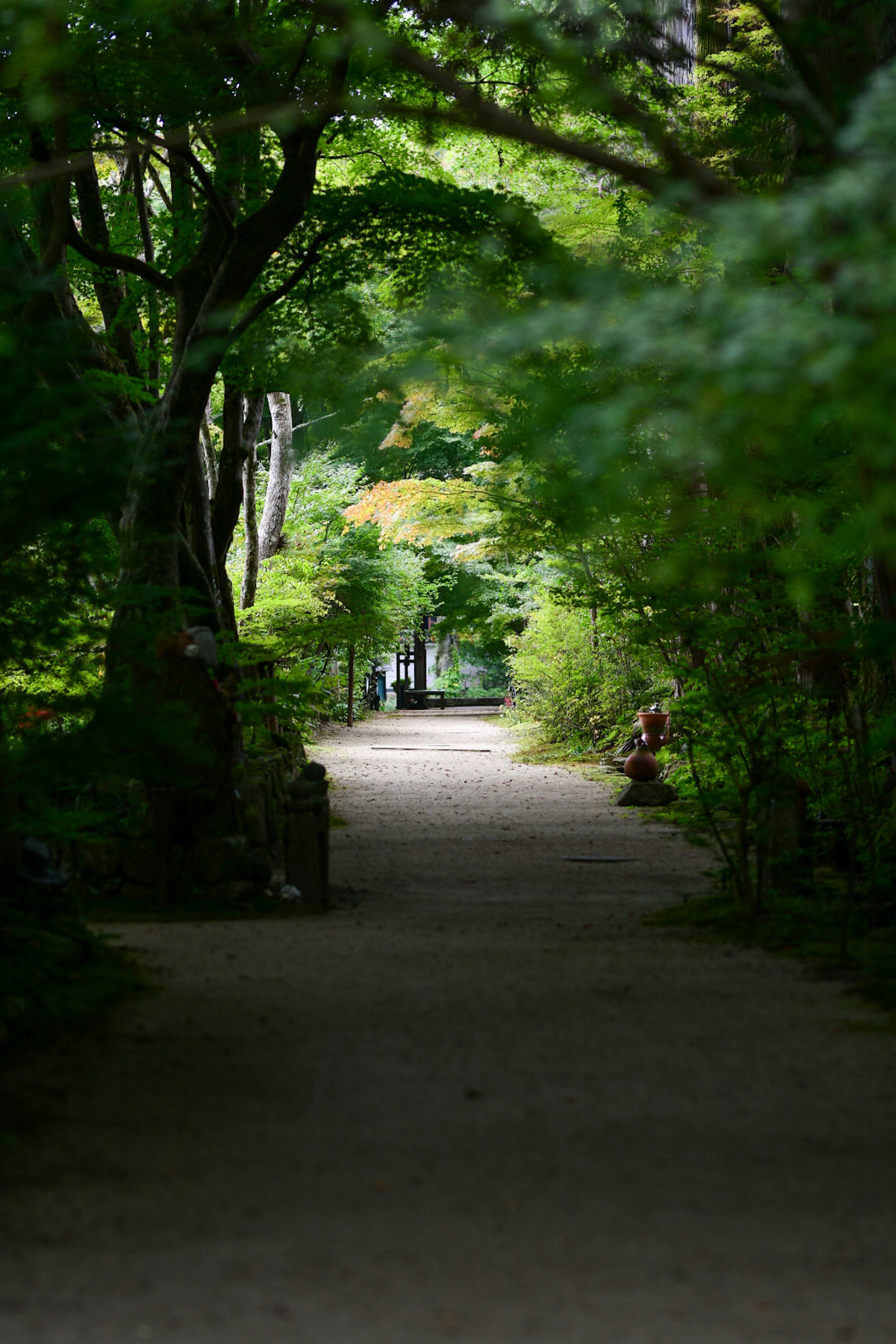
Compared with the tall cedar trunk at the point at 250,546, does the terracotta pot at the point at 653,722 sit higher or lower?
lower

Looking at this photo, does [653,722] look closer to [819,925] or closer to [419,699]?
[819,925]

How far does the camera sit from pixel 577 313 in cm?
348

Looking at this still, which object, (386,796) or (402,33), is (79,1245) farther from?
(386,796)

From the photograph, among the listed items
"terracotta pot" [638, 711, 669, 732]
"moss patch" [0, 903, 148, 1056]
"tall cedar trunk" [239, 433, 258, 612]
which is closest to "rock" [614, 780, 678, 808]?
"terracotta pot" [638, 711, 669, 732]

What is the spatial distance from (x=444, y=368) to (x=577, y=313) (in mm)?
2086

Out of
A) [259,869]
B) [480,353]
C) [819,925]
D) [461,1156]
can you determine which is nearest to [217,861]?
[259,869]

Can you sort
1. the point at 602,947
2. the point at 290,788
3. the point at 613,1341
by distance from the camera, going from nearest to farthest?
the point at 613,1341, the point at 602,947, the point at 290,788

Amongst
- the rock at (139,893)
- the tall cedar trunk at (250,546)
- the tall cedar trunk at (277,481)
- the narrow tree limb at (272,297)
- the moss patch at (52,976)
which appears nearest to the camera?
the moss patch at (52,976)

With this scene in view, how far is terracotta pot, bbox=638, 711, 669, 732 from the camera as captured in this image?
15.7 metres

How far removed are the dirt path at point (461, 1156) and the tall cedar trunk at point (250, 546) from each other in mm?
10765

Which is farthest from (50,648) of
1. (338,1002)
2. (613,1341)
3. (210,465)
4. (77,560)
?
(210,465)

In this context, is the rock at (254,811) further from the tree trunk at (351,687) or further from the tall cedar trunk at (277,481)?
the tree trunk at (351,687)

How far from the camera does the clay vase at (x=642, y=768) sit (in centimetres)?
1388

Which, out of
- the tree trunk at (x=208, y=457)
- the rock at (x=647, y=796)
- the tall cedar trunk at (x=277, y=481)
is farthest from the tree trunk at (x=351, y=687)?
the rock at (x=647, y=796)
